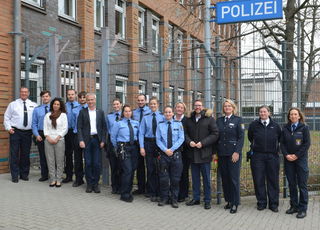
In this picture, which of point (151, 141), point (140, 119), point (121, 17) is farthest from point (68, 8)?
point (151, 141)

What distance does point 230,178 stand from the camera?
269 inches

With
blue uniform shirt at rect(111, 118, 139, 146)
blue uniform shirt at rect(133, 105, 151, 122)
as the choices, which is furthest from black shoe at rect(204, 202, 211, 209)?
blue uniform shirt at rect(133, 105, 151, 122)

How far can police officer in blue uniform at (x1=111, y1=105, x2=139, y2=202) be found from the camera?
289 inches

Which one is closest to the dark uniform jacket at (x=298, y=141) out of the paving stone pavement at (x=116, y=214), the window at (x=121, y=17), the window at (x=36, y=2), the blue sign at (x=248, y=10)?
the paving stone pavement at (x=116, y=214)

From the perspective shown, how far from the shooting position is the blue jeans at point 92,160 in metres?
7.88

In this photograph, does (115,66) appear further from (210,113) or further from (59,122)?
(210,113)

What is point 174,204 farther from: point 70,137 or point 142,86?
point 70,137

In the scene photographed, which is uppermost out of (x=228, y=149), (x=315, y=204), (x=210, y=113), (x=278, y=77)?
(x=278, y=77)

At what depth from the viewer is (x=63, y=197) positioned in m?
7.40

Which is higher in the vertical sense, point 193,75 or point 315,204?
point 193,75

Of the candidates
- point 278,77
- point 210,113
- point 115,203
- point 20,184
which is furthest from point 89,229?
point 278,77

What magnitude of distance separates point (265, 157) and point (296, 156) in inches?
20.1

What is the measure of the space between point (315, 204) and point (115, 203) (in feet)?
11.5

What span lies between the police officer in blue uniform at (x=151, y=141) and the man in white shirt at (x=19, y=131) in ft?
8.97
